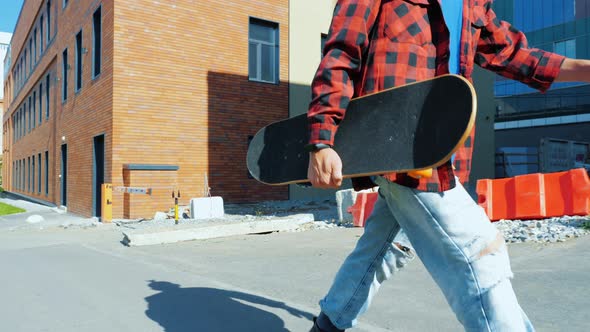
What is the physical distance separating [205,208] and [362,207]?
14.3 ft

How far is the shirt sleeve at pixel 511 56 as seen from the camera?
2295 millimetres

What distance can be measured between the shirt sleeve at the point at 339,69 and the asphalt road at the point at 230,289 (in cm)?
177

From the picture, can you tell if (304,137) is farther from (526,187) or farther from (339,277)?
(526,187)

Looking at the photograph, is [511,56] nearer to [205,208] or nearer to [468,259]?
[468,259]

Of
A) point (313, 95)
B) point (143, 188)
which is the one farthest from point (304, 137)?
point (143, 188)

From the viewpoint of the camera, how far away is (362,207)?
29.3ft

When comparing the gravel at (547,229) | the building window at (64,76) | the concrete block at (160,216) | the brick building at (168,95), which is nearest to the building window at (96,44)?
the brick building at (168,95)

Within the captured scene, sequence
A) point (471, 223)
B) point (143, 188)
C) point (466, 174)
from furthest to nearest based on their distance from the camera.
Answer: point (143, 188) < point (466, 174) < point (471, 223)

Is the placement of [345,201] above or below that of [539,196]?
below

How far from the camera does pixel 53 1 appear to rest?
838 inches

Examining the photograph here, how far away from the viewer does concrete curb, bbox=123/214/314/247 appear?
7.99 metres

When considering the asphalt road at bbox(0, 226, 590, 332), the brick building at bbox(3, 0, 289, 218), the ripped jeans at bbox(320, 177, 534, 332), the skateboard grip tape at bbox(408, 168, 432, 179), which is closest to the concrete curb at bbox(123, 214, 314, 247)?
the asphalt road at bbox(0, 226, 590, 332)

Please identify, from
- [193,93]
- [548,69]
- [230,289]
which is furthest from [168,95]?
[548,69]

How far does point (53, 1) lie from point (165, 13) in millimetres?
10973
